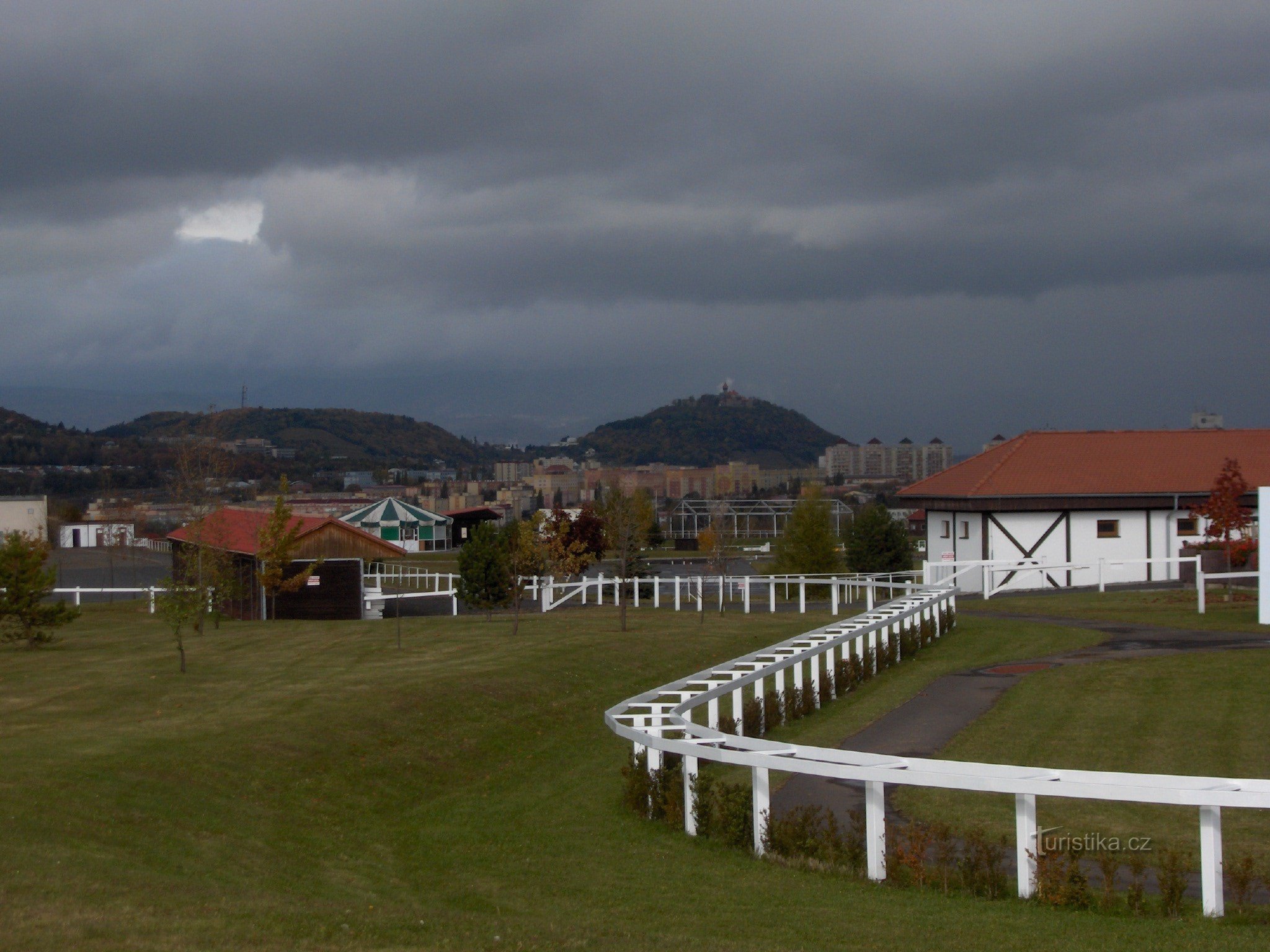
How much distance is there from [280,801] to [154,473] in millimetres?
95662

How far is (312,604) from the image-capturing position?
35.5 metres

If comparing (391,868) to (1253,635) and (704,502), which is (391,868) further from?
(704,502)

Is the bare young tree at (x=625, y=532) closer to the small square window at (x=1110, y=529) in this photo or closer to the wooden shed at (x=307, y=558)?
the wooden shed at (x=307, y=558)

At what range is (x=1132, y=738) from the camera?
13188 mm

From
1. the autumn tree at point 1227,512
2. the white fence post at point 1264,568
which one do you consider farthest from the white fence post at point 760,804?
the autumn tree at point 1227,512

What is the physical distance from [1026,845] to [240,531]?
33392 mm

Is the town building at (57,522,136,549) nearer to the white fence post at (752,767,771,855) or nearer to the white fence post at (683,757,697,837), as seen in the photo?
the white fence post at (683,757,697,837)

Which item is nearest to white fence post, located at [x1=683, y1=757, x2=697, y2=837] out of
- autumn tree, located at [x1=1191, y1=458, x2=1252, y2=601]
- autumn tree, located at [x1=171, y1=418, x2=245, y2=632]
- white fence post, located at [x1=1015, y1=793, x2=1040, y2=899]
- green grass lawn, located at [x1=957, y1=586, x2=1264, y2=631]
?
white fence post, located at [x1=1015, y1=793, x2=1040, y2=899]

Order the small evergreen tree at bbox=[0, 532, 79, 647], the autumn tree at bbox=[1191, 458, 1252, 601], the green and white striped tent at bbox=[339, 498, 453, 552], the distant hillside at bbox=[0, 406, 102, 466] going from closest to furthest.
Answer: the small evergreen tree at bbox=[0, 532, 79, 647] < the autumn tree at bbox=[1191, 458, 1252, 601] < the green and white striped tent at bbox=[339, 498, 453, 552] < the distant hillside at bbox=[0, 406, 102, 466]

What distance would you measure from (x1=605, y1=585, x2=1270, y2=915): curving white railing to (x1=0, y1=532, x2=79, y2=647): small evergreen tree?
14.1 m

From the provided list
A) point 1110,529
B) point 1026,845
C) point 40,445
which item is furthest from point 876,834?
point 40,445

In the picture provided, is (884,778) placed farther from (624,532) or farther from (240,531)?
(240,531)

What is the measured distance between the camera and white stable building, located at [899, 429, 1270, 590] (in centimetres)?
3912

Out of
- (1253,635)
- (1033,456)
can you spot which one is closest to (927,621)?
(1253,635)
